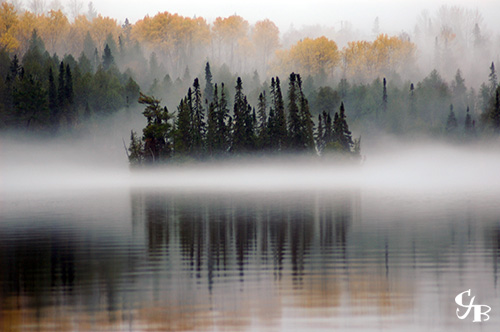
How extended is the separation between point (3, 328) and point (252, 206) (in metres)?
42.8

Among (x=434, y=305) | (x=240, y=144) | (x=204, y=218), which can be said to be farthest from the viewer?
(x=240, y=144)

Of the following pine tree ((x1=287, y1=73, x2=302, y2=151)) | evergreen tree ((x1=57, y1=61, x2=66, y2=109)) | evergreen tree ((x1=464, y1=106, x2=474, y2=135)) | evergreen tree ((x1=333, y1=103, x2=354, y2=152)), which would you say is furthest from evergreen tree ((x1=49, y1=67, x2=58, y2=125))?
evergreen tree ((x1=464, y1=106, x2=474, y2=135))

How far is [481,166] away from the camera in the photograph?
Result: 183m

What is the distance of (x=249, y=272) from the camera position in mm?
25484

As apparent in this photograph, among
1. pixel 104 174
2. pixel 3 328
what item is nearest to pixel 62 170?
pixel 104 174

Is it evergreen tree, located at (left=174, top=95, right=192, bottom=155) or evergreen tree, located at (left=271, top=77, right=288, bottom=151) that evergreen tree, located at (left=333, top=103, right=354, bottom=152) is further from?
evergreen tree, located at (left=174, top=95, right=192, bottom=155)

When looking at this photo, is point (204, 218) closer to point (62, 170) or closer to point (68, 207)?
point (68, 207)

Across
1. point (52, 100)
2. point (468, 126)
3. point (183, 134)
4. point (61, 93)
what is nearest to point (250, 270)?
point (183, 134)

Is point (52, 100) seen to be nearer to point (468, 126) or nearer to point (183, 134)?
point (183, 134)

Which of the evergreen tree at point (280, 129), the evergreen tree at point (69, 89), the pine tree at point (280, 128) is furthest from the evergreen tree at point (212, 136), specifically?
the evergreen tree at point (69, 89)

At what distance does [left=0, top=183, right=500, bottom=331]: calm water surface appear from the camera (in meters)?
19.0

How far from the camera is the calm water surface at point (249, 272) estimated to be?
1903 centimetres

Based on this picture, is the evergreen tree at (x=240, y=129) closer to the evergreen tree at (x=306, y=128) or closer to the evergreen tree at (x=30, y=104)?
the evergreen tree at (x=306, y=128)

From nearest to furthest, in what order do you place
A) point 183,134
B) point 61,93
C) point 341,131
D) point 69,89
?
1. point 183,134
2. point 341,131
3. point 61,93
4. point 69,89
